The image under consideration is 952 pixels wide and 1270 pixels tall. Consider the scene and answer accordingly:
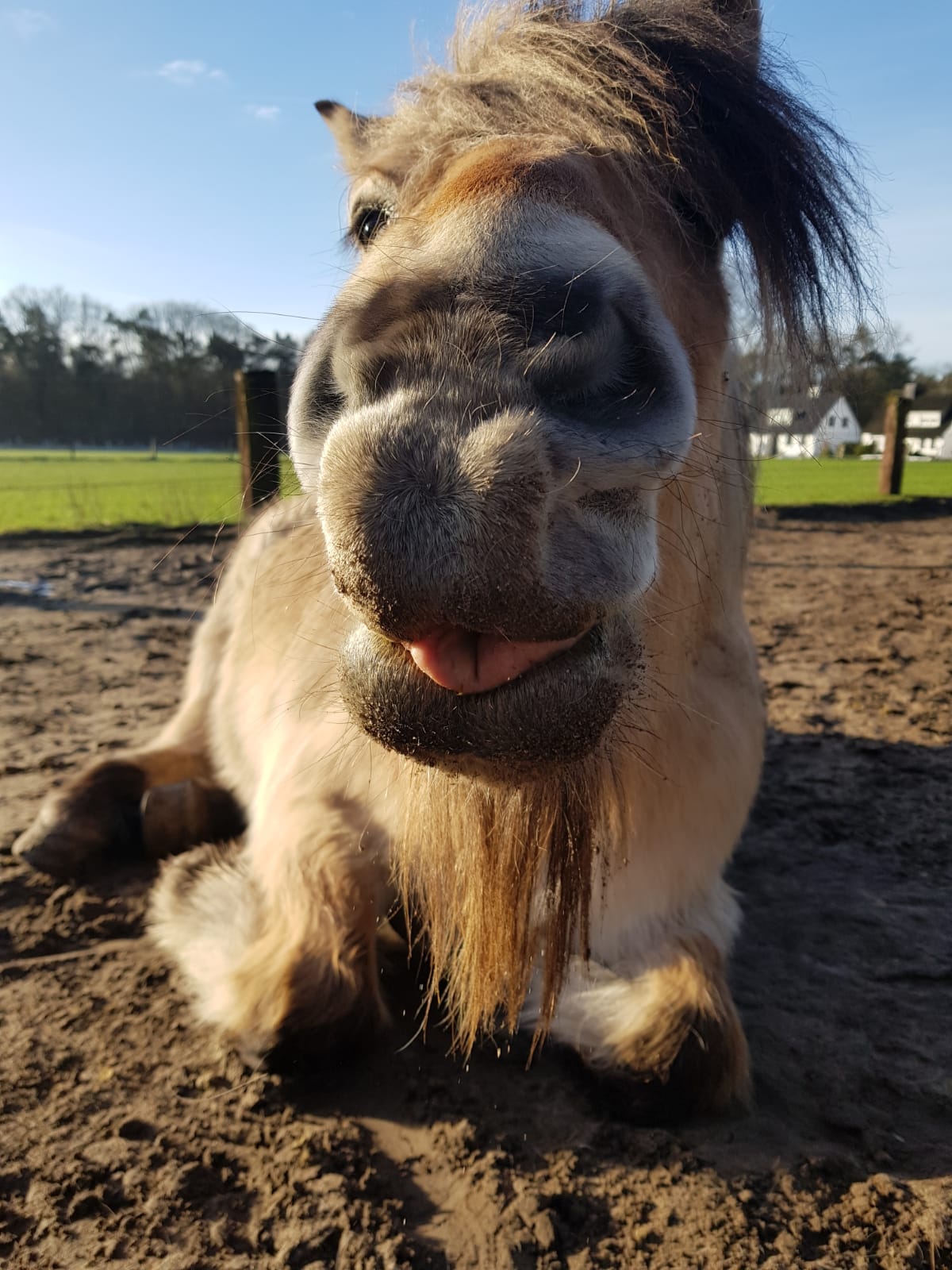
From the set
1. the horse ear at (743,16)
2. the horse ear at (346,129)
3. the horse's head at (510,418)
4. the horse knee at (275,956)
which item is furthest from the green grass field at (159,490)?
the horse's head at (510,418)

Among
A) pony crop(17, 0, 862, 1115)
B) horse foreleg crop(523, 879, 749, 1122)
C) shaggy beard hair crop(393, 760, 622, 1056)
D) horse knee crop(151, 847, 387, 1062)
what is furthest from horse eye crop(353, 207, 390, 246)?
horse foreleg crop(523, 879, 749, 1122)

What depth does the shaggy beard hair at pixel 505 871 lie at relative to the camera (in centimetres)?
160

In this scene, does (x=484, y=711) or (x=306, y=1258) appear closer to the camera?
(x=484, y=711)

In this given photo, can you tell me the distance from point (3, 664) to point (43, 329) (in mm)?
35832

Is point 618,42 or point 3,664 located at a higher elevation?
point 618,42

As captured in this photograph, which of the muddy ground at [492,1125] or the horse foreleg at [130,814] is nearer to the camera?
the muddy ground at [492,1125]

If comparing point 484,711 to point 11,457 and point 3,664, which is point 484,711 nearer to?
point 3,664

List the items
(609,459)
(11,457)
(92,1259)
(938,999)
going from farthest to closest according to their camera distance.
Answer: (11,457) → (938,999) → (92,1259) → (609,459)

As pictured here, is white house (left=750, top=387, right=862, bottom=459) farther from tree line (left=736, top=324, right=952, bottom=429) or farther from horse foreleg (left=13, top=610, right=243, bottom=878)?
horse foreleg (left=13, top=610, right=243, bottom=878)

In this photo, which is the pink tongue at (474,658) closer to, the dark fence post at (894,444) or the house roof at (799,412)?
the house roof at (799,412)

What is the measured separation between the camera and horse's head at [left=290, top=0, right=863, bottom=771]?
110 cm

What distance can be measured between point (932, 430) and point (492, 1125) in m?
62.9

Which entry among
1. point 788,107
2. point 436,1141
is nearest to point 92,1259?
point 436,1141

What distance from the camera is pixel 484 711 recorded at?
1.26 m
